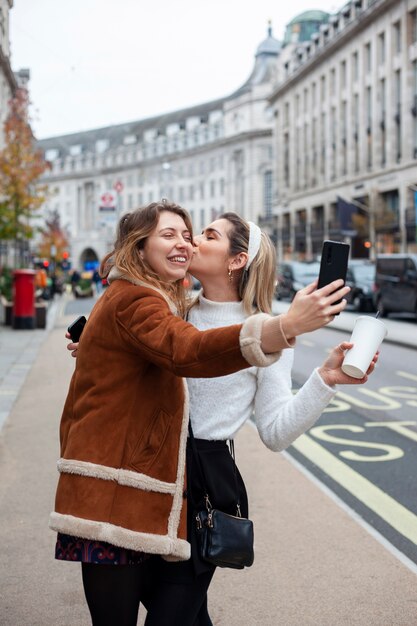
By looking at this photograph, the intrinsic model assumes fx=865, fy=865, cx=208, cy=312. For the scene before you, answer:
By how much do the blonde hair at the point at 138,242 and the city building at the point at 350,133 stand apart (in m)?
45.0

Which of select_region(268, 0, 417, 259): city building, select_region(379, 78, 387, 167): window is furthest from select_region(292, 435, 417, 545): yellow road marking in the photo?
select_region(379, 78, 387, 167): window

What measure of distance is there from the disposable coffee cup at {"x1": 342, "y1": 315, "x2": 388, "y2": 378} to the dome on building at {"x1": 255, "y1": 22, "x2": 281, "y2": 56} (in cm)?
9940

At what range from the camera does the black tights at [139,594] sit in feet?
8.05

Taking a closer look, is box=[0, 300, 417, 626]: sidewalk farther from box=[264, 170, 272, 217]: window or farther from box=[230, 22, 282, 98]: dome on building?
box=[230, 22, 282, 98]: dome on building

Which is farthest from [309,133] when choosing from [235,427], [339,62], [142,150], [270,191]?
[235,427]

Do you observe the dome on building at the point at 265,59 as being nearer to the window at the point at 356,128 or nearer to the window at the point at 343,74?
the window at the point at 343,74

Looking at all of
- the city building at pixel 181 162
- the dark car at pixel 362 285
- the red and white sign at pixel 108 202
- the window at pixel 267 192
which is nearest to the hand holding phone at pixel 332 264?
the dark car at pixel 362 285

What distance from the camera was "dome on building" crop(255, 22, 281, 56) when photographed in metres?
97.1

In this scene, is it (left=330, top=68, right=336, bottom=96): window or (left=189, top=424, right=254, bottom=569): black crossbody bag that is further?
(left=330, top=68, right=336, bottom=96): window

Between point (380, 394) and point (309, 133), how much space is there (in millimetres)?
59546

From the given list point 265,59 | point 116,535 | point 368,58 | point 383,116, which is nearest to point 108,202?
point 383,116

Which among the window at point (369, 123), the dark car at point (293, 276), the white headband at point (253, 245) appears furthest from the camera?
the window at point (369, 123)

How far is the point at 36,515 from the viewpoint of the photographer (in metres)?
5.37

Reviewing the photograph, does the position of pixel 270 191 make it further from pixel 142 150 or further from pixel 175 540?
pixel 175 540
